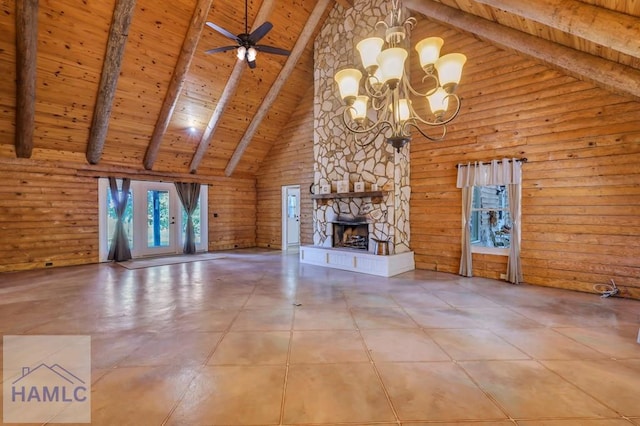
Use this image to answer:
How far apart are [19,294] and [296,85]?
23.3 feet

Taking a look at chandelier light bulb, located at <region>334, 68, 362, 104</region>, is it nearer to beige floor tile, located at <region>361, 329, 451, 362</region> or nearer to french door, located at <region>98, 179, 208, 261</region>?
beige floor tile, located at <region>361, 329, 451, 362</region>

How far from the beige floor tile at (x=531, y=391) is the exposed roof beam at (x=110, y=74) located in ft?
20.9

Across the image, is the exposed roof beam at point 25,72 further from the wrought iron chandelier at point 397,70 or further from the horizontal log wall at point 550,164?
the horizontal log wall at point 550,164

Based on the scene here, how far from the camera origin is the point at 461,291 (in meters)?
4.64

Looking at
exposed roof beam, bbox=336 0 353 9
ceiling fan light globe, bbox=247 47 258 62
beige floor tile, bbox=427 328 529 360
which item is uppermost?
exposed roof beam, bbox=336 0 353 9

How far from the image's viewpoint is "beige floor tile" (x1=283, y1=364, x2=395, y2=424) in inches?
73.2

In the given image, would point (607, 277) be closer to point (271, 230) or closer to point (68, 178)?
point (271, 230)

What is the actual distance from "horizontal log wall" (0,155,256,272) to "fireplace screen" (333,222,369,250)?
5.29 m

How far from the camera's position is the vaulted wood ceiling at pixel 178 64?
12.5 ft

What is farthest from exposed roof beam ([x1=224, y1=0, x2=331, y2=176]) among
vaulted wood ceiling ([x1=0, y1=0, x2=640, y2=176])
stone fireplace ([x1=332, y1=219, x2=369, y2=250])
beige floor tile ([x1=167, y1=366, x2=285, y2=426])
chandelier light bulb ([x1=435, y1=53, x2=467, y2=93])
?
beige floor tile ([x1=167, y1=366, x2=285, y2=426])

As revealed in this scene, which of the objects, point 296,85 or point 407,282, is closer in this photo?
point 407,282

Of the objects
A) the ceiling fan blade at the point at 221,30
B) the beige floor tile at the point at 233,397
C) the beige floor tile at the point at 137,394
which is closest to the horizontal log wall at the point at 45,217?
the ceiling fan blade at the point at 221,30

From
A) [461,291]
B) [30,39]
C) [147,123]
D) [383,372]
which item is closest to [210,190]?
[147,123]

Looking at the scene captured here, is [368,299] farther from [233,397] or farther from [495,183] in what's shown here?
[495,183]
